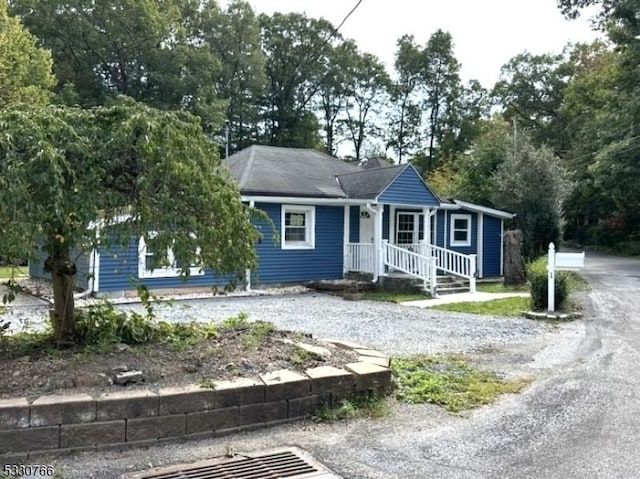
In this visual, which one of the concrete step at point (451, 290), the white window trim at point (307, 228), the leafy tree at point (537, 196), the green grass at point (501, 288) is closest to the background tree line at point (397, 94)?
the leafy tree at point (537, 196)

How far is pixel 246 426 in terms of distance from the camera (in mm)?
3738

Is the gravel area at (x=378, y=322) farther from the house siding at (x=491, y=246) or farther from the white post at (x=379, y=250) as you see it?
the house siding at (x=491, y=246)

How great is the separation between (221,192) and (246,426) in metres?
1.86

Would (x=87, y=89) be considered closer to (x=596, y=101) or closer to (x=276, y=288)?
(x=276, y=288)

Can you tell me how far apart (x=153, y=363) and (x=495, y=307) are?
8.71 m

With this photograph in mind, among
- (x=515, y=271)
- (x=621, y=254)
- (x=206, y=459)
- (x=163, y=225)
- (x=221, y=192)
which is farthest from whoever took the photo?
(x=621, y=254)

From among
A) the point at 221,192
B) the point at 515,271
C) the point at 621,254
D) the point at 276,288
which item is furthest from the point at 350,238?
the point at 621,254

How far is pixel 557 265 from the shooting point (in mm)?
9969

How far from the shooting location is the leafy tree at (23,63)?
20750 millimetres

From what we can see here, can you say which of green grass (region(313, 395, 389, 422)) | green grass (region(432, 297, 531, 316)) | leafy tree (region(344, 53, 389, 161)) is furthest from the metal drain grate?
leafy tree (region(344, 53, 389, 161))

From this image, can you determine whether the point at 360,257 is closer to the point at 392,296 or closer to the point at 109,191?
the point at 392,296

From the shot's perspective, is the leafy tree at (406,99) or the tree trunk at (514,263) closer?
the tree trunk at (514,263)

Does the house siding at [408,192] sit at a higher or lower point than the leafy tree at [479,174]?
lower

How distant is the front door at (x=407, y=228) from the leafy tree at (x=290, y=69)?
74.7 ft
